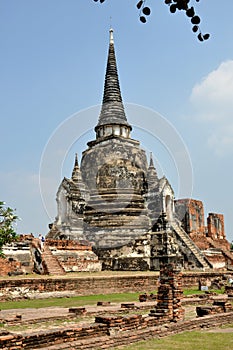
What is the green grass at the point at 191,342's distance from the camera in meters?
7.27

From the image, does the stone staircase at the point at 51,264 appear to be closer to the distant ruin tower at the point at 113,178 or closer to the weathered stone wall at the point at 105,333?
the distant ruin tower at the point at 113,178

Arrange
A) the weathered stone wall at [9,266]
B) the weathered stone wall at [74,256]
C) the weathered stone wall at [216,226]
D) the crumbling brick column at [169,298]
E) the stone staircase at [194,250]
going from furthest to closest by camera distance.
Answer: the weathered stone wall at [216,226]
the stone staircase at [194,250]
the weathered stone wall at [74,256]
the weathered stone wall at [9,266]
the crumbling brick column at [169,298]

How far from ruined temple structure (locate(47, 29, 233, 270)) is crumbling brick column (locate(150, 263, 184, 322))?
1677cm

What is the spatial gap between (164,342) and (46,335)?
214 centimetres

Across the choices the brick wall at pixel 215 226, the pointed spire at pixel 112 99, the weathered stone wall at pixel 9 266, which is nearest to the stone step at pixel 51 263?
the weathered stone wall at pixel 9 266

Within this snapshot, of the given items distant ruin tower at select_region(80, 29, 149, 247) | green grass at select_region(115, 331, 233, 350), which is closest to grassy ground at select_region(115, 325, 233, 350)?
green grass at select_region(115, 331, 233, 350)

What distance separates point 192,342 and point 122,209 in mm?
21568

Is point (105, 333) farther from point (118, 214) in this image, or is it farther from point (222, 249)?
point (222, 249)

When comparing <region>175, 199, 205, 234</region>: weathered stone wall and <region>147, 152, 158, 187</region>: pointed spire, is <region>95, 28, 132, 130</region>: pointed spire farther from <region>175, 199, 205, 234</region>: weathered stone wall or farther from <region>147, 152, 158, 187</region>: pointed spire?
<region>175, 199, 205, 234</region>: weathered stone wall

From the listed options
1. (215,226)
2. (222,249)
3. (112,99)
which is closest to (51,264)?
(222,249)

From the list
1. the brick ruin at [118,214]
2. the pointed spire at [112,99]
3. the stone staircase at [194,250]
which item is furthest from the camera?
the pointed spire at [112,99]

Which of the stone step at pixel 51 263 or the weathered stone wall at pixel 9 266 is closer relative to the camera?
the weathered stone wall at pixel 9 266

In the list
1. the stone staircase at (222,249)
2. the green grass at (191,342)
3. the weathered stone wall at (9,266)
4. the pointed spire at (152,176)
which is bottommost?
the green grass at (191,342)

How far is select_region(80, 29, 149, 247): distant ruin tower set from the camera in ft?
93.1
